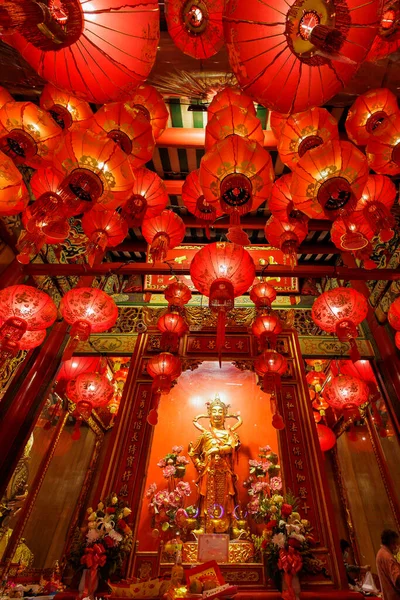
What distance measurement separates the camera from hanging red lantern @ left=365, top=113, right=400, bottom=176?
120 inches

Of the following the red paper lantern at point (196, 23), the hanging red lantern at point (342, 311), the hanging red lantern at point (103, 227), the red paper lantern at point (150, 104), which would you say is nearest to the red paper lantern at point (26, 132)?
the hanging red lantern at point (103, 227)

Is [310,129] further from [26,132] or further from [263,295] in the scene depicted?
[263,295]

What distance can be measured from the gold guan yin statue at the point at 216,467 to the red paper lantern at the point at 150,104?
461 centimetres

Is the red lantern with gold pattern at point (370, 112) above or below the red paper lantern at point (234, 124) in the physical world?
above

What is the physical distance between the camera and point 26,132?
302 cm

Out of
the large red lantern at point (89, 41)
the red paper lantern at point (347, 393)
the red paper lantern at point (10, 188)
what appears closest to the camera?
the large red lantern at point (89, 41)

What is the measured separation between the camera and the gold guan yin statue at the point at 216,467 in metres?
5.18

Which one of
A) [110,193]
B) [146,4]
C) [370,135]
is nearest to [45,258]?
[110,193]

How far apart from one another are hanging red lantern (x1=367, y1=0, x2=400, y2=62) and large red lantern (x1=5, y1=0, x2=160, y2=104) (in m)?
1.68

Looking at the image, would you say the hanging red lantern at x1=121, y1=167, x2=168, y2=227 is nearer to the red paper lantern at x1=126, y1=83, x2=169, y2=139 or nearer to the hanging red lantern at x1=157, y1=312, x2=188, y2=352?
the red paper lantern at x1=126, y1=83, x2=169, y2=139

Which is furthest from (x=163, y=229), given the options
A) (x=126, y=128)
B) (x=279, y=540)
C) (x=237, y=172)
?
(x=279, y=540)

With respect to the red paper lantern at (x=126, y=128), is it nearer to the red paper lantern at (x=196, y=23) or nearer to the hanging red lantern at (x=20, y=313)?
the red paper lantern at (x=196, y=23)

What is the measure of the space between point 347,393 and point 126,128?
450 cm

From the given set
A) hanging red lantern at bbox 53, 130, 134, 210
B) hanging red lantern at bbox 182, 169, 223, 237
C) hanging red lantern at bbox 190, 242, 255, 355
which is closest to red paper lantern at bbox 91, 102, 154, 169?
hanging red lantern at bbox 53, 130, 134, 210
